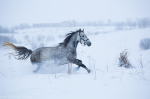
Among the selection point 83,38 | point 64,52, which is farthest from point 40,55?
point 83,38

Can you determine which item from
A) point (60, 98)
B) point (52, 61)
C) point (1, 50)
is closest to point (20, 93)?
point (60, 98)

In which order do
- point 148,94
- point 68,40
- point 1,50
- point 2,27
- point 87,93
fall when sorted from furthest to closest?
point 2,27
point 1,50
point 68,40
point 87,93
point 148,94

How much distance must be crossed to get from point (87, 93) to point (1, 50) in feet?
33.6

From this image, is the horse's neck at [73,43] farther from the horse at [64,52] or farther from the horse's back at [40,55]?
the horse's back at [40,55]

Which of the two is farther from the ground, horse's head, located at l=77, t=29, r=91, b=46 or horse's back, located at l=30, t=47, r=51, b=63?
horse's head, located at l=77, t=29, r=91, b=46

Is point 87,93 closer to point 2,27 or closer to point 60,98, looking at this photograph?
point 60,98

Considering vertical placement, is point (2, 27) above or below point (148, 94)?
above

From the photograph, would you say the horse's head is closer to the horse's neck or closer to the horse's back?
the horse's neck

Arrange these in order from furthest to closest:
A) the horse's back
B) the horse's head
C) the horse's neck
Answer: the horse's back → the horse's neck → the horse's head

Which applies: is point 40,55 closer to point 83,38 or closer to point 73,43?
point 73,43

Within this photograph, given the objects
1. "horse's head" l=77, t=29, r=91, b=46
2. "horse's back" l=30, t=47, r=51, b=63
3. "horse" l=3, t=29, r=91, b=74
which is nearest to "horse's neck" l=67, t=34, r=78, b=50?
"horse" l=3, t=29, r=91, b=74

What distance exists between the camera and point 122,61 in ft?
16.8

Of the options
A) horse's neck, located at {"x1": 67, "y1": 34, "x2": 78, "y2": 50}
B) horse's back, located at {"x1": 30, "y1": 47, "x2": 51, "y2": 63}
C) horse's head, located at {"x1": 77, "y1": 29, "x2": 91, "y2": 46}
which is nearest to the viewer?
horse's head, located at {"x1": 77, "y1": 29, "x2": 91, "y2": 46}

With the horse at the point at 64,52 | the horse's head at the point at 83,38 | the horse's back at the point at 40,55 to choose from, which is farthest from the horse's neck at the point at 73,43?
the horse's back at the point at 40,55
